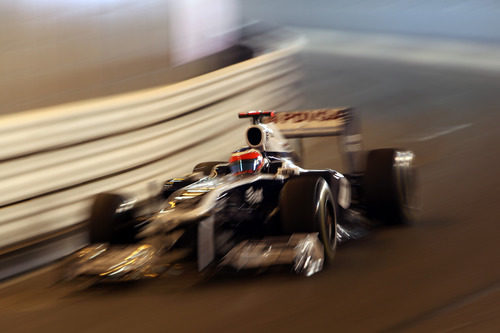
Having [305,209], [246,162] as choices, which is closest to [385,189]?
[246,162]

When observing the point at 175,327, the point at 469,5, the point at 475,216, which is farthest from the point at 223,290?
the point at 469,5

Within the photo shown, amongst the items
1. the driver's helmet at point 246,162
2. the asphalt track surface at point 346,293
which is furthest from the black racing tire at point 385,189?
the driver's helmet at point 246,162

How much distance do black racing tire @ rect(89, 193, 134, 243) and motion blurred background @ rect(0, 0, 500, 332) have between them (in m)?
0.59

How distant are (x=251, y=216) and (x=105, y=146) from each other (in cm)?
231

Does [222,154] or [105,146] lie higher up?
[105,146]

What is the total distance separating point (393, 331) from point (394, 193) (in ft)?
11.4

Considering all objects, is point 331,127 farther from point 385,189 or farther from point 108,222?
point 108,222

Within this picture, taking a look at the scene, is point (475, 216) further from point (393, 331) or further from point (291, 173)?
point (393, 331)

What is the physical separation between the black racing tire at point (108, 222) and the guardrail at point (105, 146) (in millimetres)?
446

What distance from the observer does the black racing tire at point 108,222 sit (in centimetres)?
706

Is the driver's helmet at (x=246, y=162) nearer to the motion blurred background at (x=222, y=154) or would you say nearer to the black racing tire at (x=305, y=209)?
the black racing tire at (x=305, y=209)

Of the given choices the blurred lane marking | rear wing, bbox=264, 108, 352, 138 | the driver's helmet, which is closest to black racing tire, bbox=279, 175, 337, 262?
the driver's helmet

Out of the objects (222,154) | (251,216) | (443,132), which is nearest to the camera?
(251,216)

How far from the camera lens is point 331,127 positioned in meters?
8.48
